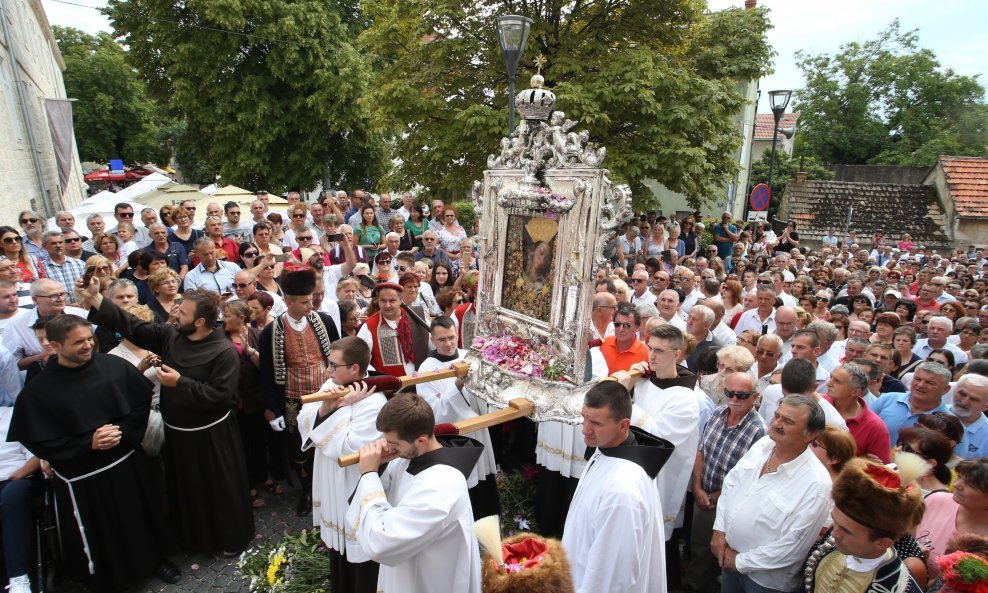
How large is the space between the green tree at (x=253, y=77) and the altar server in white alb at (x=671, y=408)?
18.0m

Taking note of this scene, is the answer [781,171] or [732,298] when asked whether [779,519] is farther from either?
[781,171]

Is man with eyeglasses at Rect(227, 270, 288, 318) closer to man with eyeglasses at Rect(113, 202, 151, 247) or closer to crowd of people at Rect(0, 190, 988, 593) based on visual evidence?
crowd of people at Rect(0, 190, 988, 593)

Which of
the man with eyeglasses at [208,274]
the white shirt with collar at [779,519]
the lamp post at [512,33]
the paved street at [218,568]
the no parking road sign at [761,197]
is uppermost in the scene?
the lamp post at [512,33]

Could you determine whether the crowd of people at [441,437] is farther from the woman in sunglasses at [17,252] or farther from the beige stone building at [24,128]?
the beige stone building at [24,128]

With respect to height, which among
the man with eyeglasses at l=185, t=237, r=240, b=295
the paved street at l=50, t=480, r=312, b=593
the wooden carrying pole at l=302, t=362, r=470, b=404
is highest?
the man with eyeglasses at l=185, t=237, r=240, b=295

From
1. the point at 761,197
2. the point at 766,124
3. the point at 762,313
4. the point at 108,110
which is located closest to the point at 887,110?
the point at 766,124

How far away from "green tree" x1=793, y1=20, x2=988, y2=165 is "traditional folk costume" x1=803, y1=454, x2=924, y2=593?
43.7m

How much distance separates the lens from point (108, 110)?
1706 inches

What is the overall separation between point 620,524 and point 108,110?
2081 inches

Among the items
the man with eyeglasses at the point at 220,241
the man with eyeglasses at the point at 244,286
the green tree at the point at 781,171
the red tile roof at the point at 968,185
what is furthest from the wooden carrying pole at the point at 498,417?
the green tree at the point at 781,171

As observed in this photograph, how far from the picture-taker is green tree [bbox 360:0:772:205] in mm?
12812

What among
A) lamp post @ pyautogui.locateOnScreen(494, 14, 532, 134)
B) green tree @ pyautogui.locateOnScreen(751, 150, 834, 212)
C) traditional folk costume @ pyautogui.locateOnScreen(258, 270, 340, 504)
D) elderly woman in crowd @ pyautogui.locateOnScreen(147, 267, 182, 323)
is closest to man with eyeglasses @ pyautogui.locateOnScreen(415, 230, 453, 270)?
lamp post @ pyautogui.locateOnScreen(494, 14, 532, 134)

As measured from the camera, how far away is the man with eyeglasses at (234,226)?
34.6 ft

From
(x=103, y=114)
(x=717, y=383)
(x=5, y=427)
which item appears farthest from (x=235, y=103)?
(x=103, y=114)
